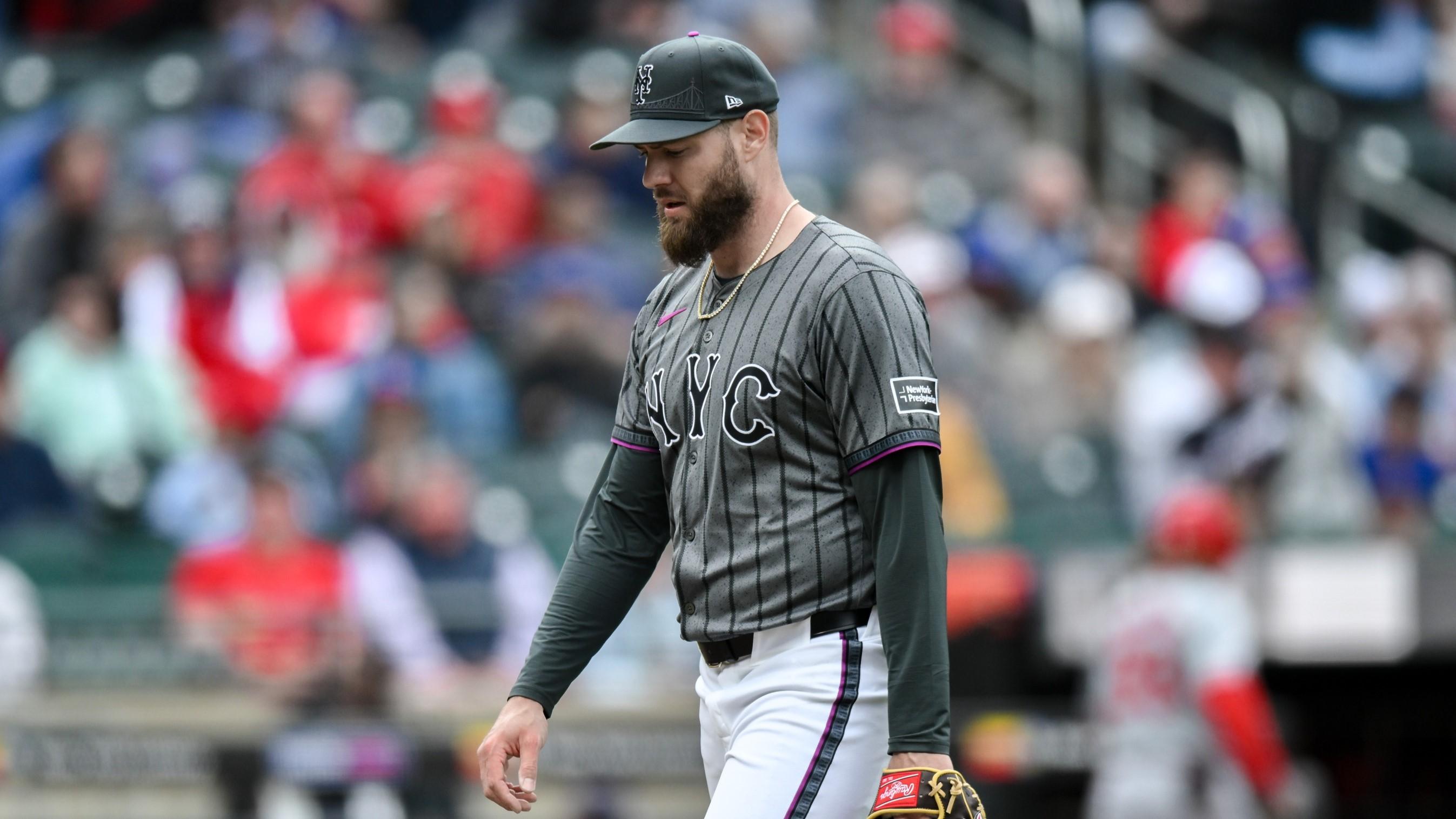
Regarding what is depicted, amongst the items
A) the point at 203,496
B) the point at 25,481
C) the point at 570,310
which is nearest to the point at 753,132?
the point at 203,496

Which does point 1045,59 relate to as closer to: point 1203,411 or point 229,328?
point 1203,411

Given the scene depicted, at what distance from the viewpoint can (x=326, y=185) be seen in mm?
10148

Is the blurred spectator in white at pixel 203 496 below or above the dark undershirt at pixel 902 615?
above

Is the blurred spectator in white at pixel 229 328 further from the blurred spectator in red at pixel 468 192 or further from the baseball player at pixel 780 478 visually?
the baseball player at pixel 780 478

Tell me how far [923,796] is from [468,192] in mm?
7591

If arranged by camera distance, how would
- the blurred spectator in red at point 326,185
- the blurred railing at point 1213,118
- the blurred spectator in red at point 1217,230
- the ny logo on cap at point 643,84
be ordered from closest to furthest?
the ny logo on cap at point 643,84 < the blurred spectator in red at point 326,185 < the blurred spectator in red at point 1217,230 < the blurred railing at point 1213,118

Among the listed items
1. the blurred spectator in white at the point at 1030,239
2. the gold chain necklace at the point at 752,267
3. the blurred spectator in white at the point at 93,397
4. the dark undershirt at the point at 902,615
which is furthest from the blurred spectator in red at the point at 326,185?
the gold chain necklace at the point at 752,267

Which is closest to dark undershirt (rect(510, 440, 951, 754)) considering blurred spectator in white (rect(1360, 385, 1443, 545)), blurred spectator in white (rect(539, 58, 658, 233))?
blurred spectator in white (rect(1360, 385, 1443, 545))

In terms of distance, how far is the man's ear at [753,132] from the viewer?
3080 mm

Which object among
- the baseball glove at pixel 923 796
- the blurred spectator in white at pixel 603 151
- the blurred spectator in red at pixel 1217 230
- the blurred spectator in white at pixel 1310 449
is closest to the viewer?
the baseball glove at pixel 923 796

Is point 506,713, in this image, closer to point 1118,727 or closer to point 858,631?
point 858,631

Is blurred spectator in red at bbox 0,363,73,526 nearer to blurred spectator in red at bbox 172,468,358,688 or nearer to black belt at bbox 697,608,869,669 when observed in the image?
blurred spectator in red at bbox 172,468,358,688

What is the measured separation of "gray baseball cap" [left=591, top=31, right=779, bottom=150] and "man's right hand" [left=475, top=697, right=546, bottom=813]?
925mm

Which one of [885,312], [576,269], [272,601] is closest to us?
[885,312]
